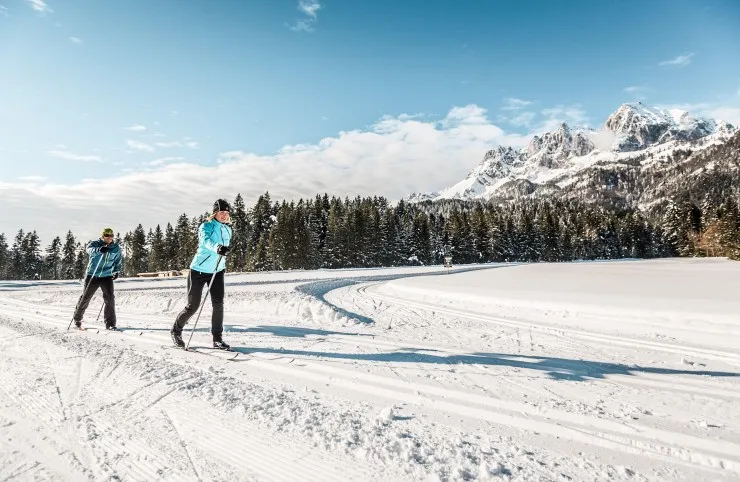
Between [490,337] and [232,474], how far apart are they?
556 cm

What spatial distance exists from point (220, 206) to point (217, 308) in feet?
5.47

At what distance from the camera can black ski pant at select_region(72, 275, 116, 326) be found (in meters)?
8.20

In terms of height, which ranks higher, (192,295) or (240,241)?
(240,241)

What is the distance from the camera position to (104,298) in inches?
330

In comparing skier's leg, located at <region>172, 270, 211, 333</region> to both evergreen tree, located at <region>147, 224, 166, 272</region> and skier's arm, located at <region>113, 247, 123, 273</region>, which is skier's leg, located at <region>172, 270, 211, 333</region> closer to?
skier's arm, located at <region>113, 247, 123, 273</region>

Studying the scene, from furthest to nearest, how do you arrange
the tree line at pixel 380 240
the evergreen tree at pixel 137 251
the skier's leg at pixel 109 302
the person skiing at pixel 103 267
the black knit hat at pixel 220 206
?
the evergreen tree at pixel 137 251, the tree line at pixel 380 240, the person skiing at pixel 103 267, the skier's leg at pixel 109 302, the black knit hat at pixel 220 206

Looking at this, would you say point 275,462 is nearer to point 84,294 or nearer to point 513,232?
point 84,294

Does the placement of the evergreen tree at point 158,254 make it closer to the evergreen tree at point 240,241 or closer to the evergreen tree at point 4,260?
the evergreen tree at point 240,241

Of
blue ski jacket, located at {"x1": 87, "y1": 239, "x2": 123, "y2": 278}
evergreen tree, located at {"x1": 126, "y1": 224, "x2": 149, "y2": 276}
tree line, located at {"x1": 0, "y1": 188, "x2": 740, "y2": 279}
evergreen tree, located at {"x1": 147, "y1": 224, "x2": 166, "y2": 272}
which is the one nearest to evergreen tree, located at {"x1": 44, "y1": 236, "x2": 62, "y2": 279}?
tree line, located at {"x1": 0, "y1": 188, "x2": 740, "y2": 279}

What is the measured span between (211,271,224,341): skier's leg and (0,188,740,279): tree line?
51940mm

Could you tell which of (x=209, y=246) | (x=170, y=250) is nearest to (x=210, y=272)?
(x=209, y=246)

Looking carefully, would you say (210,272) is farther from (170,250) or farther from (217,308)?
(170,250)

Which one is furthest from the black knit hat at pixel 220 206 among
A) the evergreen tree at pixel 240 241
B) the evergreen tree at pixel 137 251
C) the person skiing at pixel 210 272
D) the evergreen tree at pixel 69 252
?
the evergreen tree at pixel 69 252

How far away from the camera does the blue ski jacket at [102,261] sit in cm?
881
